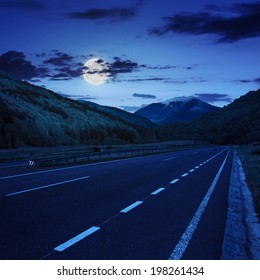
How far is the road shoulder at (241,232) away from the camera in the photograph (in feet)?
15.2

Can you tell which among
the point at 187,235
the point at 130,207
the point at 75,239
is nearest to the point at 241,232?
the point at 187,235

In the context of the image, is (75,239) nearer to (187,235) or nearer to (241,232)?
(187,235)

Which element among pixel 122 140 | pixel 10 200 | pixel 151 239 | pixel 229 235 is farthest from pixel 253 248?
pixel 122 140

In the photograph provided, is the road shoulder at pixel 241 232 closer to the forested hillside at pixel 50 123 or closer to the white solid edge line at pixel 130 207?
the white solid edge line at pixel 130 207

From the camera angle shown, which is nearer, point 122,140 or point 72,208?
point 72,208

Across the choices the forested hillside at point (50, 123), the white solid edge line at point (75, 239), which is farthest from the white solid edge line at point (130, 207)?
the forested hillside at point (50, 123)

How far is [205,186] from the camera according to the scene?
11.6 meters

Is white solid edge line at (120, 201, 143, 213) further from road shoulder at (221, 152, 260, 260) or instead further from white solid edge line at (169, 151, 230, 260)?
road shoulder at (221, 152, 260, 260)

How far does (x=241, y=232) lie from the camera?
5.78 m

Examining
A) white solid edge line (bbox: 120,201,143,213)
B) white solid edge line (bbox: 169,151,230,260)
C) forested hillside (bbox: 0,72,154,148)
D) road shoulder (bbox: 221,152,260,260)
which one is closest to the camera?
white solid edge line (bbox: 169,151,230,260)

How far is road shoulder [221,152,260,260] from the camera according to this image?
462cm

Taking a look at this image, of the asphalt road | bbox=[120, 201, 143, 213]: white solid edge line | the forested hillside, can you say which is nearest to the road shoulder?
the asphalt road
